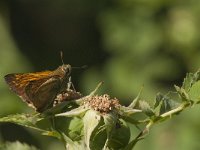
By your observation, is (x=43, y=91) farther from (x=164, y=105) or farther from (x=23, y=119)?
(x=164, y=105)

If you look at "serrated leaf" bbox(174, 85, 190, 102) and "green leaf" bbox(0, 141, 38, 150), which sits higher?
"serrated leaf" bbox(174, 85, 190, 102)

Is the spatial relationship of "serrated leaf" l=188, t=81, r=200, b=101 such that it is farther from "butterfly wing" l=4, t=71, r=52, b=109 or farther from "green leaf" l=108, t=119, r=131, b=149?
"butterfly wing" l=4, t=71, r=52, b=109

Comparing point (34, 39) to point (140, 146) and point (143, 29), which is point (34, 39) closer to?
point (143, 29)

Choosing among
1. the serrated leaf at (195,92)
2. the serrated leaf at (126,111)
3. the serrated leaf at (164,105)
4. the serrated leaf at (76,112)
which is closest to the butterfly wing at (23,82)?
the serrated leaf at (76,112)

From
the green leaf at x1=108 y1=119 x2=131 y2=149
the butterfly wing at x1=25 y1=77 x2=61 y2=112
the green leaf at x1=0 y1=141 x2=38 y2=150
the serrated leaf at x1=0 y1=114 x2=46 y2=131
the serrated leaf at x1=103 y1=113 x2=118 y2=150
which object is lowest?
the green leaf at x1=0 y1=141 x2=38 y2=150

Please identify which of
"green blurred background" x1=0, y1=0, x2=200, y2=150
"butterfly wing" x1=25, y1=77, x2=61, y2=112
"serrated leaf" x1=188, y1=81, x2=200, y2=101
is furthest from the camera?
"green blurred background" x1=0, y1=0, x2=200, y2=150

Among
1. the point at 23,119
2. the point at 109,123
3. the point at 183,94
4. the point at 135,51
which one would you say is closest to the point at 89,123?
the point at 109,123

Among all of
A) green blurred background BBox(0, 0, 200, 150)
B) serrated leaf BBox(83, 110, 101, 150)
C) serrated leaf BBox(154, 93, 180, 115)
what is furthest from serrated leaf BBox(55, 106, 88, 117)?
green blurred background BBox(0, 0, 200, 150)

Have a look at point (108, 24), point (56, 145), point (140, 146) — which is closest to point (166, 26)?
point (108, 24)

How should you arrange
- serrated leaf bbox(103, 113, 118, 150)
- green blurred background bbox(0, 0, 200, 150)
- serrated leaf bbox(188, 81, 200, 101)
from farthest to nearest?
green blurred background bbox(0, 0, 200, 150) → serrated leaf bbox(188, 81, 200, 101) → serrated leaf bbox(103, 113, 118, 150)
